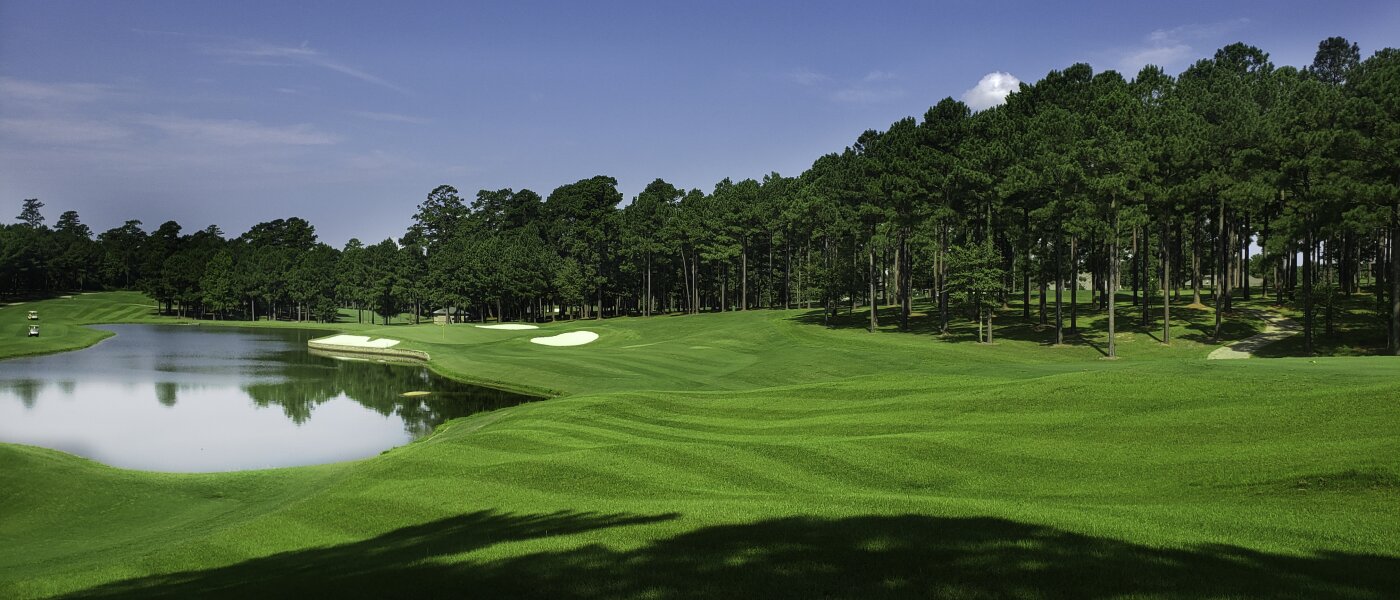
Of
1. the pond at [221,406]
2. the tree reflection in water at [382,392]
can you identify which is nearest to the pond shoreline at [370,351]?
the pond at [221,406]

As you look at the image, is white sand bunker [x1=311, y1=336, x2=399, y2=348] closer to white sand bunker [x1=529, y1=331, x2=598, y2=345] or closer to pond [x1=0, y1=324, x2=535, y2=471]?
pond [x1=0, y1=324, x2=535, y2=471]

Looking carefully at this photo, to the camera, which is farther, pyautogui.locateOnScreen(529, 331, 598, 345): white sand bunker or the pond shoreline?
pyautogui.locateOnScreen(529, 331, 598, 345): white sand bunker

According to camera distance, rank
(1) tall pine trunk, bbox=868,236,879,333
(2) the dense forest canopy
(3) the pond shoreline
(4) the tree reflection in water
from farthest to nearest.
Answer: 1. (3) the pond shoreline
2. (1) tall pine trunk, bbox=868,236,879,333
3. (2) the dense forest canopy
4. (4) the tree reflection in water

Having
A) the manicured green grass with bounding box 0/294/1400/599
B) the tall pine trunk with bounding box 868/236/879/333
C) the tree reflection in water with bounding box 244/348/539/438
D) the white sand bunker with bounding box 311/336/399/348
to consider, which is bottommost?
the tree reflection in water with bounding box 244/348/539/438

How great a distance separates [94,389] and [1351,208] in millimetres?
70790

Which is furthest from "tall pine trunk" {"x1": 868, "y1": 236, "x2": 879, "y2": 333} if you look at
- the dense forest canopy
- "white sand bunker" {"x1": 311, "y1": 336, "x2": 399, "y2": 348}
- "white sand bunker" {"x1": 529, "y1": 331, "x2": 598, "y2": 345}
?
A: "white sand bunker" {"x1": 311, "y1": 336, "x2": 399, "y2": 348}

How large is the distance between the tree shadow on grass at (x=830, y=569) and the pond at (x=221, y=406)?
1914 cm

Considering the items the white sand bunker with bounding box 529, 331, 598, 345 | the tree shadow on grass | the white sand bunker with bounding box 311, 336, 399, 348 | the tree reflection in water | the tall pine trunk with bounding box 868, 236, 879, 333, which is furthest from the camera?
the white sand bunker with bounding box 311, 336, 399, 348

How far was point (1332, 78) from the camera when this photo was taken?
266 ft

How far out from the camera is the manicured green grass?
986 centimetres

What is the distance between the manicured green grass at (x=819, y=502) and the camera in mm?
9859

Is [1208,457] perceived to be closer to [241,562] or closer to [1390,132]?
[241,562]

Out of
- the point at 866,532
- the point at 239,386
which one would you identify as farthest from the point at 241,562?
the point at 239,386

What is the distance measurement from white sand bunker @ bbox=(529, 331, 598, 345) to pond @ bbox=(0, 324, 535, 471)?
13584 mm
